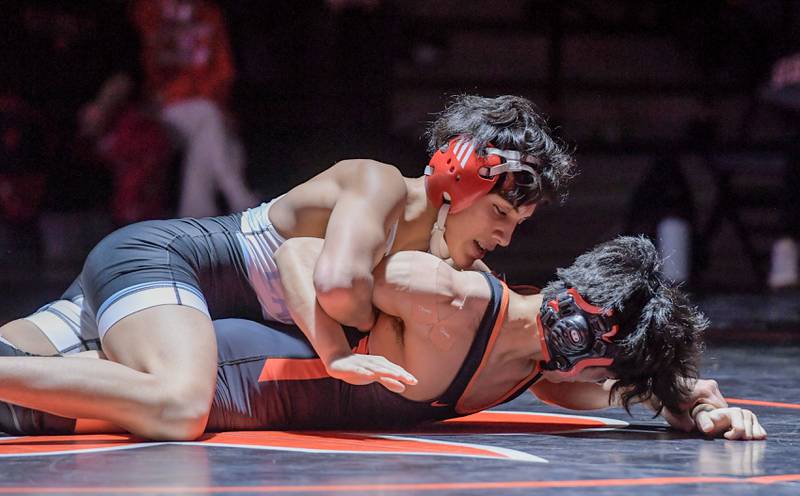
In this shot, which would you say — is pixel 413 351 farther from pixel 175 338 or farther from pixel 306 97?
pixel 306 97

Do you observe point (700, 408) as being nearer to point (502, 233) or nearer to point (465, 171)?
point (502, 233)

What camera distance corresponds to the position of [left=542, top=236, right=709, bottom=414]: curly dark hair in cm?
305

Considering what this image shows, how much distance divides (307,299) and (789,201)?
593 centimetres

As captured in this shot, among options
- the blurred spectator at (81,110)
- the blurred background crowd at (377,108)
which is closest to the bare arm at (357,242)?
the blurred background crowd at (377,108)

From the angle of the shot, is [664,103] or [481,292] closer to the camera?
[481,292]

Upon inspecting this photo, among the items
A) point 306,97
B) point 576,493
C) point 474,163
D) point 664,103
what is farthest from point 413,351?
point 664,103

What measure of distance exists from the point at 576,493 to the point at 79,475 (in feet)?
3.12

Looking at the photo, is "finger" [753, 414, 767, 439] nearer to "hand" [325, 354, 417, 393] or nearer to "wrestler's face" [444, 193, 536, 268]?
"wrestler's face" [444, 193, 536, 268]

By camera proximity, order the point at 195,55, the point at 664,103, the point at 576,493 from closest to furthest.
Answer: the point at 576,493 < the point at 195,55 < the point at 664,103

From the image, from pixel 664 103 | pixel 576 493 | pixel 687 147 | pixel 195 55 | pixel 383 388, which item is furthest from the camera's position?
pixel 664 103

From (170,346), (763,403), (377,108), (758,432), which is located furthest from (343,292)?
(377,108)

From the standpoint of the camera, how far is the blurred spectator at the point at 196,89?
26.5ft

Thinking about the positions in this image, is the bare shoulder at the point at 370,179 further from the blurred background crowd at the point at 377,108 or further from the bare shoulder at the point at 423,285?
the blurred background crowd at the point at 377,108

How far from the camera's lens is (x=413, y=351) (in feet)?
10.3
